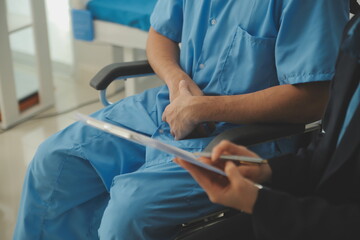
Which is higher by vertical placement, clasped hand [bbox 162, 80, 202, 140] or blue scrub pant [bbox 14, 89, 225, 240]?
clasped hand [bbox 162, 80, 202, 140]

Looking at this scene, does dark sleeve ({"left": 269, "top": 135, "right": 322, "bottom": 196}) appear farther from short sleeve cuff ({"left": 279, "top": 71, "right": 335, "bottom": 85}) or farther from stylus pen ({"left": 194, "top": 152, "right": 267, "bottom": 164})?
short sleeve cuff ({"left": 279, "top": 71, "right": 335, "bottom": 85})

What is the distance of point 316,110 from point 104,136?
0.60 meters

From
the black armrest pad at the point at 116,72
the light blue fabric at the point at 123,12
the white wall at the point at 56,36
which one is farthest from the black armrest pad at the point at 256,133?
the white wall at the point at 56,36

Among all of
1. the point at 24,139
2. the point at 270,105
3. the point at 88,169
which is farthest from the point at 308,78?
the point at 24,139

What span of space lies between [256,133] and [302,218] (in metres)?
0.33

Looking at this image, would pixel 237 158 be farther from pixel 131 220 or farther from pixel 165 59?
pixel 165 59

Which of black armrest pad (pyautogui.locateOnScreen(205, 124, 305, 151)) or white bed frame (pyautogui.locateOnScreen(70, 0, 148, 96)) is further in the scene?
white bed frame (pyautogui.locateOnScreen(70, 0, 148, 96))

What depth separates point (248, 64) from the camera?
1.37 metres

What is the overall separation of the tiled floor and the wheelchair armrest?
112 cm

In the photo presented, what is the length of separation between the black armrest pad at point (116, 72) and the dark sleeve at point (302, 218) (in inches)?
29.5

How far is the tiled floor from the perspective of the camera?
6.99 ft

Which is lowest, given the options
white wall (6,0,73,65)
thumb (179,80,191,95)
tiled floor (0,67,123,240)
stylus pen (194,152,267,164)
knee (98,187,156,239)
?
tiled floor (0,67,123,240)

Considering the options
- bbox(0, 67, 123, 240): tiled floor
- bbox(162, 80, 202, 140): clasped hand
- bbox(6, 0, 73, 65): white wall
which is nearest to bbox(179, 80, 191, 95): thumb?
bbox(162, 80, 202, 140): clasped hand

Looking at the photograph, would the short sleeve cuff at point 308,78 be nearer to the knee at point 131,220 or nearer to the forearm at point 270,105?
the forearm at point 270,105
